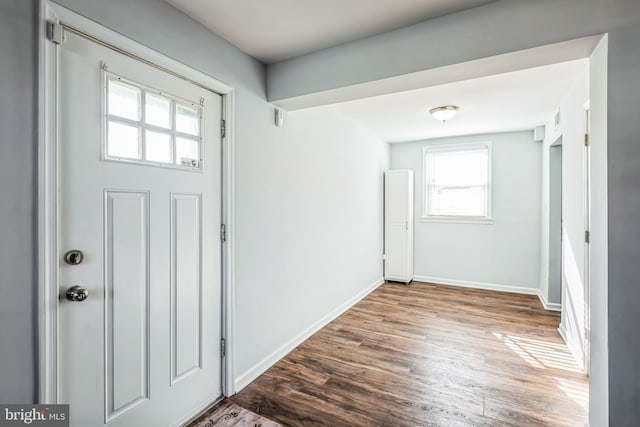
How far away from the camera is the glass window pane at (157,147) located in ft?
5.55

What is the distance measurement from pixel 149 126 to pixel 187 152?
272 mm

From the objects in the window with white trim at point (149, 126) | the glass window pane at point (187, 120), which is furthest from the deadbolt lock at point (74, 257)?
the glass window pane at point (187, 120)

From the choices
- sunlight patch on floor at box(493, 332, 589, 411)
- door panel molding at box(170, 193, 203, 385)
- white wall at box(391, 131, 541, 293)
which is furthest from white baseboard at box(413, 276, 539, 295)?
door panel molding at box(170, 193, 203, 385)

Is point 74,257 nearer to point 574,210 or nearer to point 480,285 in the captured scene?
point 574,210

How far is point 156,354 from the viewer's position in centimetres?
176

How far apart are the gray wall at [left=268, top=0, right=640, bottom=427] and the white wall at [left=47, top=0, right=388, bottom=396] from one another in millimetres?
1427

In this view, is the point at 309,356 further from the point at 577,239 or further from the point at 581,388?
the point at 577,239

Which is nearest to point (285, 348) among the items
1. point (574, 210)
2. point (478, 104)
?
point (574, 210)

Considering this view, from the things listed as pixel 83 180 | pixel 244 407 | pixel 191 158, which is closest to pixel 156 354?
pixel 244 407

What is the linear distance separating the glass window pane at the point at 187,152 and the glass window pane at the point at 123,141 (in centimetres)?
24

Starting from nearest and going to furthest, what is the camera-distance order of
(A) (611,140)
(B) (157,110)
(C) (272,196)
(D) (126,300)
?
1. (A) (611,140)
2. (D) (126,300)
3. (B) (157,110)
4. (C) (272,196)

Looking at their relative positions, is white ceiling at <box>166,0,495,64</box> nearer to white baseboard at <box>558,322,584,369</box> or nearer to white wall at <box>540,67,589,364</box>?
white wall at <box>540,67,589,364</box>

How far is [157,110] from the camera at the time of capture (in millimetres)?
1734

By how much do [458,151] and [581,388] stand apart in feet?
12.1
